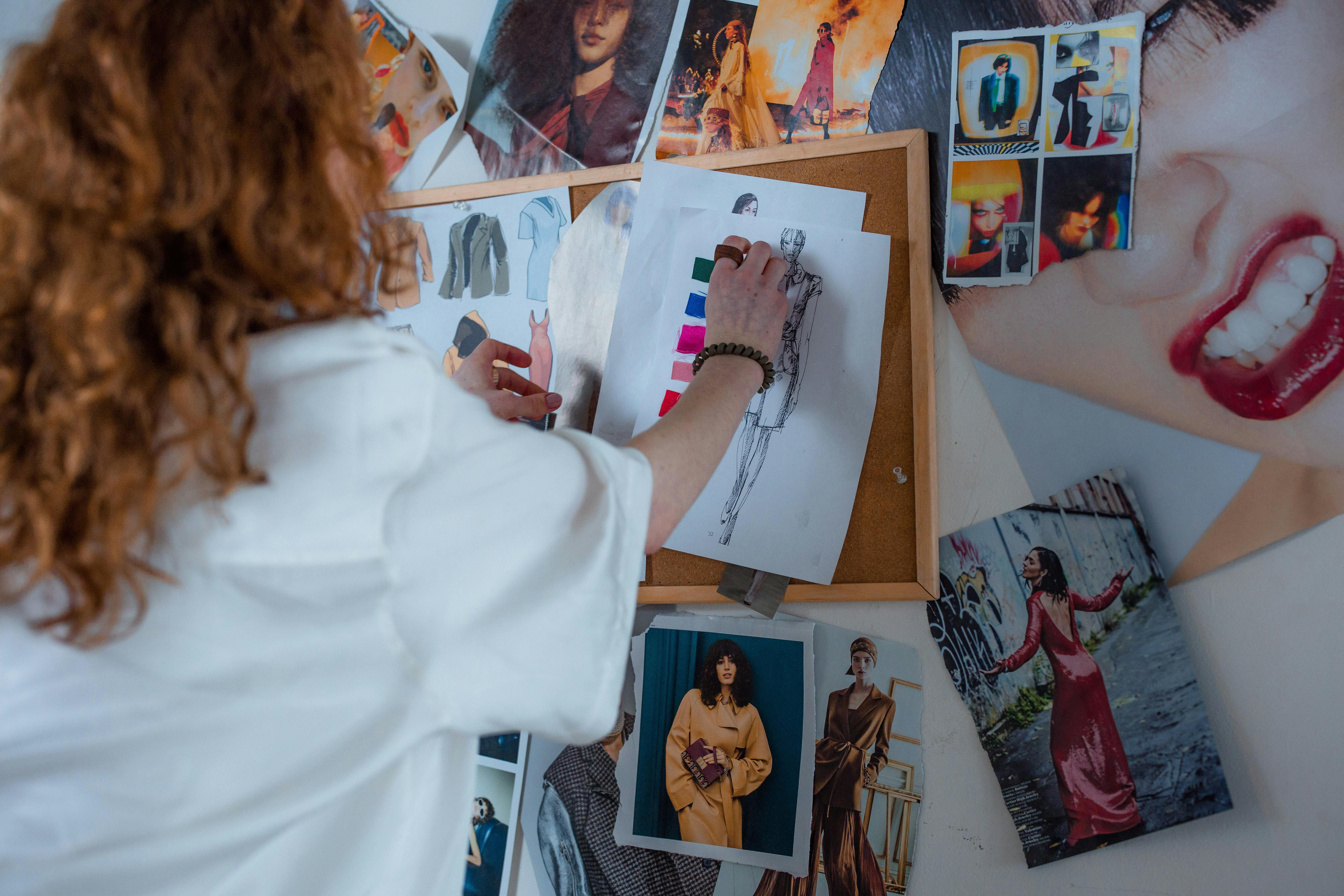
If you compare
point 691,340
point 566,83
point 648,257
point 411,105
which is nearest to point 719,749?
point 691,340

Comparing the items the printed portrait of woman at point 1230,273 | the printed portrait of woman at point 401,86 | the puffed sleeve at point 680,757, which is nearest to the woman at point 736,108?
the printed portrait of woman at point 1230,273

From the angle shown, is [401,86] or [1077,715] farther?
[401,86]

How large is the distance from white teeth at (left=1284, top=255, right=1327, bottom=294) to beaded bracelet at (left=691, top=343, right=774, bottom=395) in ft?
1.46

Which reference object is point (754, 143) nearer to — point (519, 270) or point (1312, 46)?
point (519, 270)

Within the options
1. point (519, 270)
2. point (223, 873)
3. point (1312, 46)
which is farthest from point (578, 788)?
point (1312, 46)

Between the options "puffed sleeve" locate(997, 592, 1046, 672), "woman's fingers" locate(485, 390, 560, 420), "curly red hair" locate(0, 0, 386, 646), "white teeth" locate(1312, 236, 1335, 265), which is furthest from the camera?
"woman's fingers" locate(485, 390, 560, 420)

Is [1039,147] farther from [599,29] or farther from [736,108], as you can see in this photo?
[599,29]

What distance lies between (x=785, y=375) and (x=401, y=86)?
0.70 meters

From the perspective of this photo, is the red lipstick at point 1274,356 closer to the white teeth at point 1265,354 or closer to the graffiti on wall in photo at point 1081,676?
the white teeth at point 1265,354

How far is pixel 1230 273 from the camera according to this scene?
2.26ft

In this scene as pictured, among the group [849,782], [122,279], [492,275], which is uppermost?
[492,275]

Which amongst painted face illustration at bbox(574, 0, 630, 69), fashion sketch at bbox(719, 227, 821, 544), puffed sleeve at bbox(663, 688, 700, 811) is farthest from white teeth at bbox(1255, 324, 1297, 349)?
painted face illustration at bbox(574, 0, 630, 69)

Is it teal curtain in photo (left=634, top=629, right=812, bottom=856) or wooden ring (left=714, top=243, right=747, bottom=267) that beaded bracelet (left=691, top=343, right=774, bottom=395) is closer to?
wooden ring (left=714, top=243, right=747, bottom=267)

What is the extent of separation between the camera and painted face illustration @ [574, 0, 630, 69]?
3.16ft
